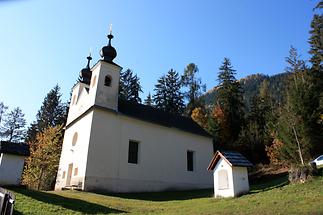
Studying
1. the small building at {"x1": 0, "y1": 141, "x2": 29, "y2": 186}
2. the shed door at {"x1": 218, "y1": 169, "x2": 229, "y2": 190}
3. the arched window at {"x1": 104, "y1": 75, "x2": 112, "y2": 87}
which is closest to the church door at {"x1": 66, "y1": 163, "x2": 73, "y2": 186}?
the arched window at {"x1": 104, "y1": 75, "x2": 112, "y2": 87}

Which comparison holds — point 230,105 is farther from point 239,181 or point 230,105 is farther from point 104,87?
point 239,181

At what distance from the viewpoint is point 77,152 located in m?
23.1

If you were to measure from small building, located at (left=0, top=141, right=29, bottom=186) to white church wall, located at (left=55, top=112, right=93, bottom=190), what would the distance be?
19.2 ft

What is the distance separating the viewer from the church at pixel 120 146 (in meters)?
21.7

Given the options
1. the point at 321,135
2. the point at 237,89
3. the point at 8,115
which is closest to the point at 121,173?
the point at 321,135

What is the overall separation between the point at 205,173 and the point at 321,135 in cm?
1170

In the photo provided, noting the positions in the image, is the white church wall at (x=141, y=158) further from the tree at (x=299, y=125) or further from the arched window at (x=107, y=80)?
the tree at (x=299, y=125)

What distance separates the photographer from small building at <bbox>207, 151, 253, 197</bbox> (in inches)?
582

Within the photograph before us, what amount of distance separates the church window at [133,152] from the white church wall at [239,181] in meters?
10.5

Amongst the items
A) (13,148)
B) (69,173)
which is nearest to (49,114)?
(69,173)

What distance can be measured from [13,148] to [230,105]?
32.8 m

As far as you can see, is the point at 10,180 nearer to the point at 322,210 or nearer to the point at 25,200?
the point at 25,200

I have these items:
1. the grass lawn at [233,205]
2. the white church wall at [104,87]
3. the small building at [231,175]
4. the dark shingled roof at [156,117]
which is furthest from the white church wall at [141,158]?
the small building at [231,175]

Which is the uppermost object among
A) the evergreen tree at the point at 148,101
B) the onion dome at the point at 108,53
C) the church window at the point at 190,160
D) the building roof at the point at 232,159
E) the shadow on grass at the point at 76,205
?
the evergreen tree at the point at 148,101
